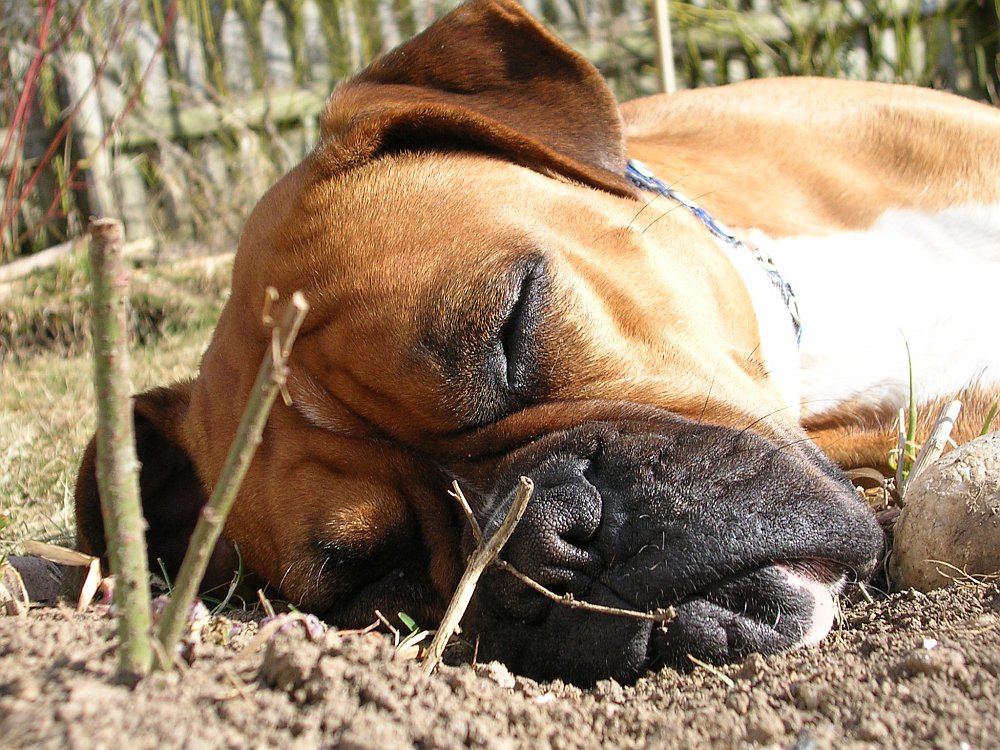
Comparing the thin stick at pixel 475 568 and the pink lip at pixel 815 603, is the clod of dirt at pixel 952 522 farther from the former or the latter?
the thin stick at pixel 475 568

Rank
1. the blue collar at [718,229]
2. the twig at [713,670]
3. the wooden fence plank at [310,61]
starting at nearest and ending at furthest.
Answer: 1. the twig at [713,670]
2. the blue collar at [718,229]
3. the wooden fence plank at [310,61]

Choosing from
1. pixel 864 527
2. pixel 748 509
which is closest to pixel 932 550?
pixel 864 527

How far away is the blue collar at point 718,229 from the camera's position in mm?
3133

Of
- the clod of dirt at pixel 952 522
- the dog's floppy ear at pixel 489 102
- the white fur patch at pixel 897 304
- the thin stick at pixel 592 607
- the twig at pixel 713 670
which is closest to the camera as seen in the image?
the twig at pixel 713 670

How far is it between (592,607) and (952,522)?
0.81 metres

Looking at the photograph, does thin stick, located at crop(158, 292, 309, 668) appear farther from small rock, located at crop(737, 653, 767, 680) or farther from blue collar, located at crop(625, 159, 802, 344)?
blue collar, located at crop(625, 159, 802, 344)

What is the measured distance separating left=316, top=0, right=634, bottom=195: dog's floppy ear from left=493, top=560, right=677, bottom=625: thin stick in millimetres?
1323

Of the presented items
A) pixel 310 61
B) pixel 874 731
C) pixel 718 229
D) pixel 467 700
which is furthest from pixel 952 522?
pixel 310 61

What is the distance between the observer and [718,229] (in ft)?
10.4

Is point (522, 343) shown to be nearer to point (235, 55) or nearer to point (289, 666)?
point (289, 666)

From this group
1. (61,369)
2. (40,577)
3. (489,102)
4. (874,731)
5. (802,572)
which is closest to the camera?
(874,731)

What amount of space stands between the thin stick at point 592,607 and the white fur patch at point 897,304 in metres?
1.41

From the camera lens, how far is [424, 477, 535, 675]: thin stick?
75.3 inches

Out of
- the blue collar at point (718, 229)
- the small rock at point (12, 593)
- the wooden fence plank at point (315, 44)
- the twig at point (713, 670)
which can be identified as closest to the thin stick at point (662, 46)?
the wooden fence plank at point (315, 44)
